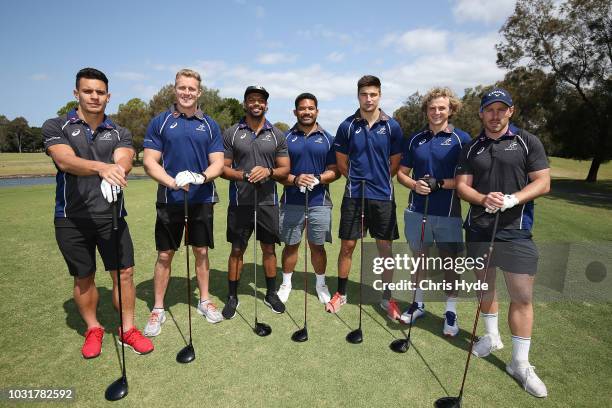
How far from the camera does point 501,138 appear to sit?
3.83m

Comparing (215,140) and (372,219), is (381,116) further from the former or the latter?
(215,140)

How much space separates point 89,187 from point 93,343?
1765mm

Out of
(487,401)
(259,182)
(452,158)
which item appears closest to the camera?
(487,401)

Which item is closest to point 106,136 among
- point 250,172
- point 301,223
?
point 250,172

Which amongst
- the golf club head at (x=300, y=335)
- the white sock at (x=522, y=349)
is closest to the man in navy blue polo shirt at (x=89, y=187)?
the golf club head at (x=300, y=335)

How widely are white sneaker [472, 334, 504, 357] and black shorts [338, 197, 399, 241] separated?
1678mm

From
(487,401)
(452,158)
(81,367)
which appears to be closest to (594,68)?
(452,158)

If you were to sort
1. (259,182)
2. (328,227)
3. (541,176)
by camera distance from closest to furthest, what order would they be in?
1. (541,176)
2. (259,182)
3. (328,227)

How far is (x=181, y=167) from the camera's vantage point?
4.60 metres

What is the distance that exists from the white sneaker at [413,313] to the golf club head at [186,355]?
8.97 ft

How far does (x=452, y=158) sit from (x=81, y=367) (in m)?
4.86

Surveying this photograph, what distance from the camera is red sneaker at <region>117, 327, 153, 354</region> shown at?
4.08 m

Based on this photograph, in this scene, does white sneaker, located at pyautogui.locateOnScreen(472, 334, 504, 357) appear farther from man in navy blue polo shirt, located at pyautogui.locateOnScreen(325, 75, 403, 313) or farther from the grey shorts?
the grey shorts

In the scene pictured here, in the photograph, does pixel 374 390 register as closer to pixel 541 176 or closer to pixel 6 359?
pixel 541 176
